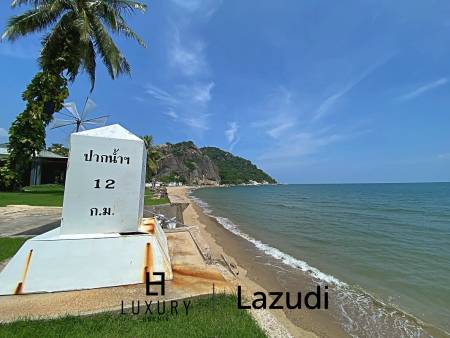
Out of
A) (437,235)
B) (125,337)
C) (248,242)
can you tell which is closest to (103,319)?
(125,337)

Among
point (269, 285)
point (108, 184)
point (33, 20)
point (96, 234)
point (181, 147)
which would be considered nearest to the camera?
point (96, 234)

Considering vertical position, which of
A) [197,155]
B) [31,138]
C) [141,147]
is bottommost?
[141,147]

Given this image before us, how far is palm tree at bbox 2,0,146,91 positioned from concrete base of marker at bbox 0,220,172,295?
1546 cm

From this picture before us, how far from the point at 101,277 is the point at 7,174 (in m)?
18.8

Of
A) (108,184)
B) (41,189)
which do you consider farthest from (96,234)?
(41,189)

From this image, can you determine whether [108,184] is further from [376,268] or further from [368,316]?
[376,268]

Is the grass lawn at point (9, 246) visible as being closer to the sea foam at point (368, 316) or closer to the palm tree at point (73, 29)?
the sea foam at point (368, 316)

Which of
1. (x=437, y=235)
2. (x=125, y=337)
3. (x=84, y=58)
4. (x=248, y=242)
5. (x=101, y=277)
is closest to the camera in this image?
(x=125, y=337)

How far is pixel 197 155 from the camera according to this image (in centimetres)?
15512

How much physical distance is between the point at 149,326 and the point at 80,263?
1529mm

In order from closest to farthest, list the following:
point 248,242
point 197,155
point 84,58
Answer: point 248,242 < point 84,58 < point 197,155

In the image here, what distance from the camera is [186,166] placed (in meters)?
142

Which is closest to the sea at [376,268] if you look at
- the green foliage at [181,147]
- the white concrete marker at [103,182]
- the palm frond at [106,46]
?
the white concrete marker at [103,182]

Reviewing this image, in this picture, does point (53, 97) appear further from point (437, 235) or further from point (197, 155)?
point (197, 155)
